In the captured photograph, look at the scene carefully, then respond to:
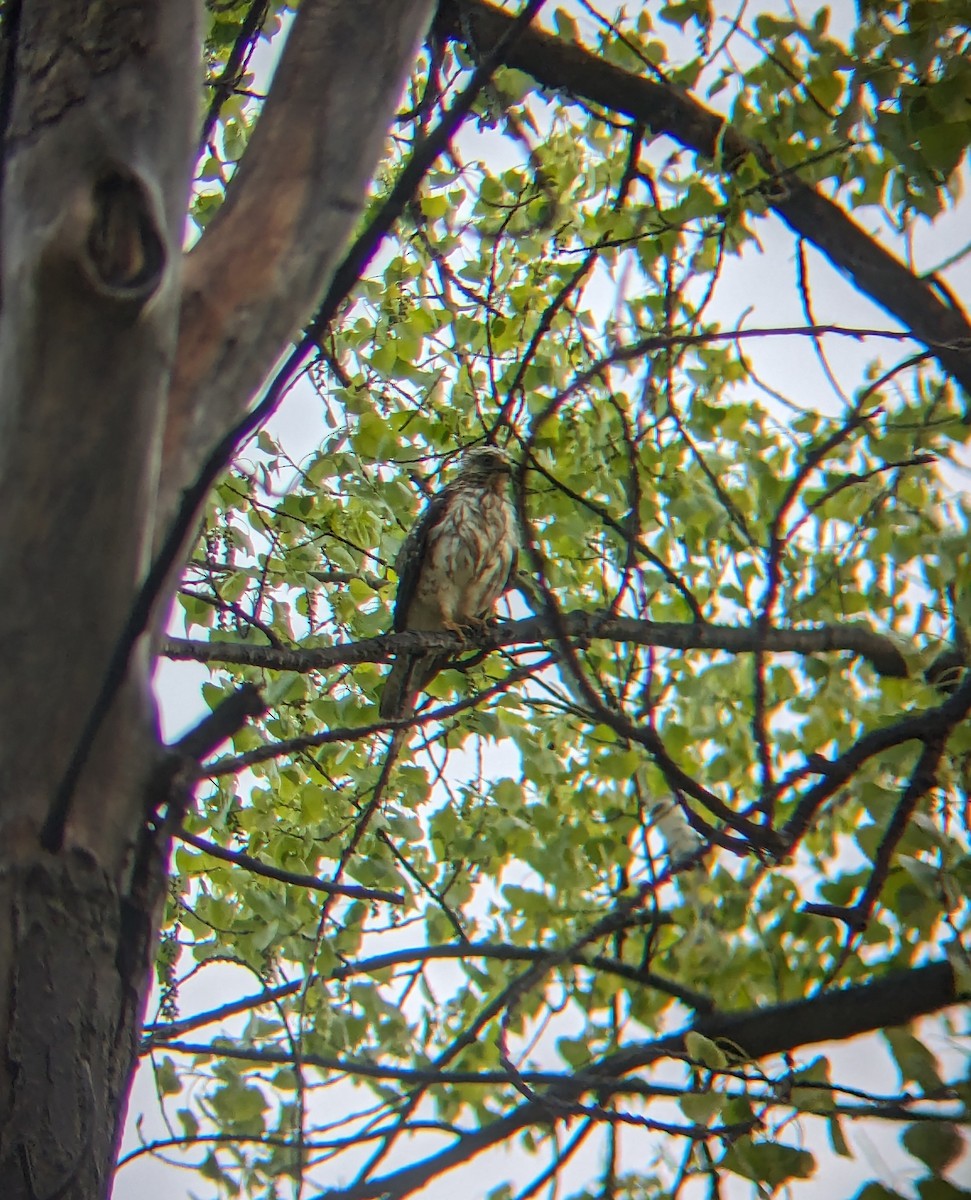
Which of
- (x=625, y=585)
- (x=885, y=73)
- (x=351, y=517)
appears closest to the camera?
(x=625, y=585)

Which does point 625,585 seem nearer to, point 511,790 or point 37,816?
point 37,816

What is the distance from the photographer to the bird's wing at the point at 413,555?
424cm

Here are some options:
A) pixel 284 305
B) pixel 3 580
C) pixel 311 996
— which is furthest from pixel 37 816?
pixel 311 996

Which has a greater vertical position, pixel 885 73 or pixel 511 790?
pixel 885 73

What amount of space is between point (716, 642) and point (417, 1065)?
154 cm

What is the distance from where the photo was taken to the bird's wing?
424 cm

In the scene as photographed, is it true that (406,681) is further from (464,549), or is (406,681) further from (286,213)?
(286,213)

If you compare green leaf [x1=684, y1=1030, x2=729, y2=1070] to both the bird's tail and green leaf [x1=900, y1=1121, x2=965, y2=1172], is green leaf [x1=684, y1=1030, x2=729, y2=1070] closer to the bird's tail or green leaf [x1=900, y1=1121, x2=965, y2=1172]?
green leaf [x1=900, y1=1121, x2=965, y2=1172]

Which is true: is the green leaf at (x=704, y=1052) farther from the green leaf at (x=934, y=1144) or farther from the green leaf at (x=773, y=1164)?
the green leaf at (x=934, y=1144)

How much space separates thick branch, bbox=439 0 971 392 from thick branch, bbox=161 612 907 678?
0.78 metres

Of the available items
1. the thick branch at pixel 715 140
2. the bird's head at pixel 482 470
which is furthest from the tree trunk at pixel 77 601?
the bird's head at pixel 482 470

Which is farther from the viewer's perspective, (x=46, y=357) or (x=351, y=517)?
(x=351, y=517)

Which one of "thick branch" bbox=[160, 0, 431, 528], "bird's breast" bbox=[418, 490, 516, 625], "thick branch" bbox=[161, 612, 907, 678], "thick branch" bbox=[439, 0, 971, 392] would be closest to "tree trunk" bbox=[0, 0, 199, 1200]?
"thick branch" bbox=[160, 0, 431, 528]

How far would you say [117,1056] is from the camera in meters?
1.14
